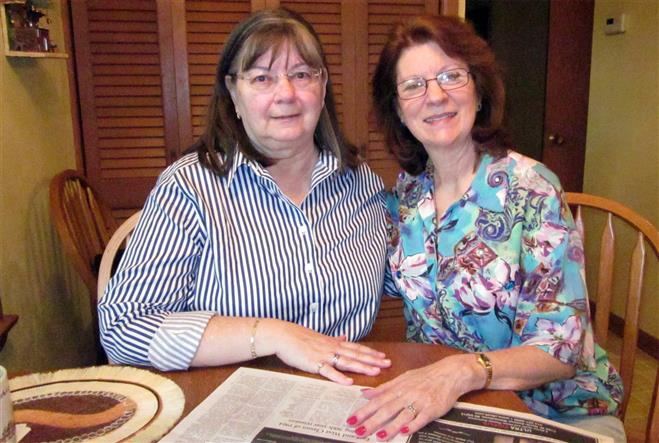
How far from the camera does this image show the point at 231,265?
1.10m

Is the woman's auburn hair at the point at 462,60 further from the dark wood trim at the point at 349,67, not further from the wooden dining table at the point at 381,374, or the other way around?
the dark wood trim at the point at 349,67

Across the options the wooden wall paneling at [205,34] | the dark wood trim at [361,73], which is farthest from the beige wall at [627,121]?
the wooden wall paneling at [205,34]

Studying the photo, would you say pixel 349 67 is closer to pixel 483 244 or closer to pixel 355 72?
pixel 355 72

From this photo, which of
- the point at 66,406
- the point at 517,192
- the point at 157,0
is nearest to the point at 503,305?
the point at 517,192

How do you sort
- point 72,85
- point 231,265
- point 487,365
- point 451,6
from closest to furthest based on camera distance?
point 487,365 → point 231,265 → point 72,85 → point 451,6

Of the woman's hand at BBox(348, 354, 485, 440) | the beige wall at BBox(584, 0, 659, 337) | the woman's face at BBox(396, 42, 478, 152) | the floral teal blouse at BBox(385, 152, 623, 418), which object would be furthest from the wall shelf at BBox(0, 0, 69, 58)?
the beige wall at BBox(584, 0, 659, 337)

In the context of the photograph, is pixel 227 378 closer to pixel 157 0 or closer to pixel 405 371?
pixel 405 371

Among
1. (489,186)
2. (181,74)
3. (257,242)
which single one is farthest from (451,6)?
(257,242)

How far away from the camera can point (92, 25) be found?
2.17 m

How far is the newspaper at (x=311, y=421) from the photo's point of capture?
74 centimetres

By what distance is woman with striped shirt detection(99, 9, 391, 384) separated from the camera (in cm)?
96

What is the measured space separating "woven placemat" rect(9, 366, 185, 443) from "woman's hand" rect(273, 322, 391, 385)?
0.19 meters

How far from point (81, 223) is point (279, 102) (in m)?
1.10

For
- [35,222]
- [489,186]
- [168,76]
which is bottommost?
[35,222]
